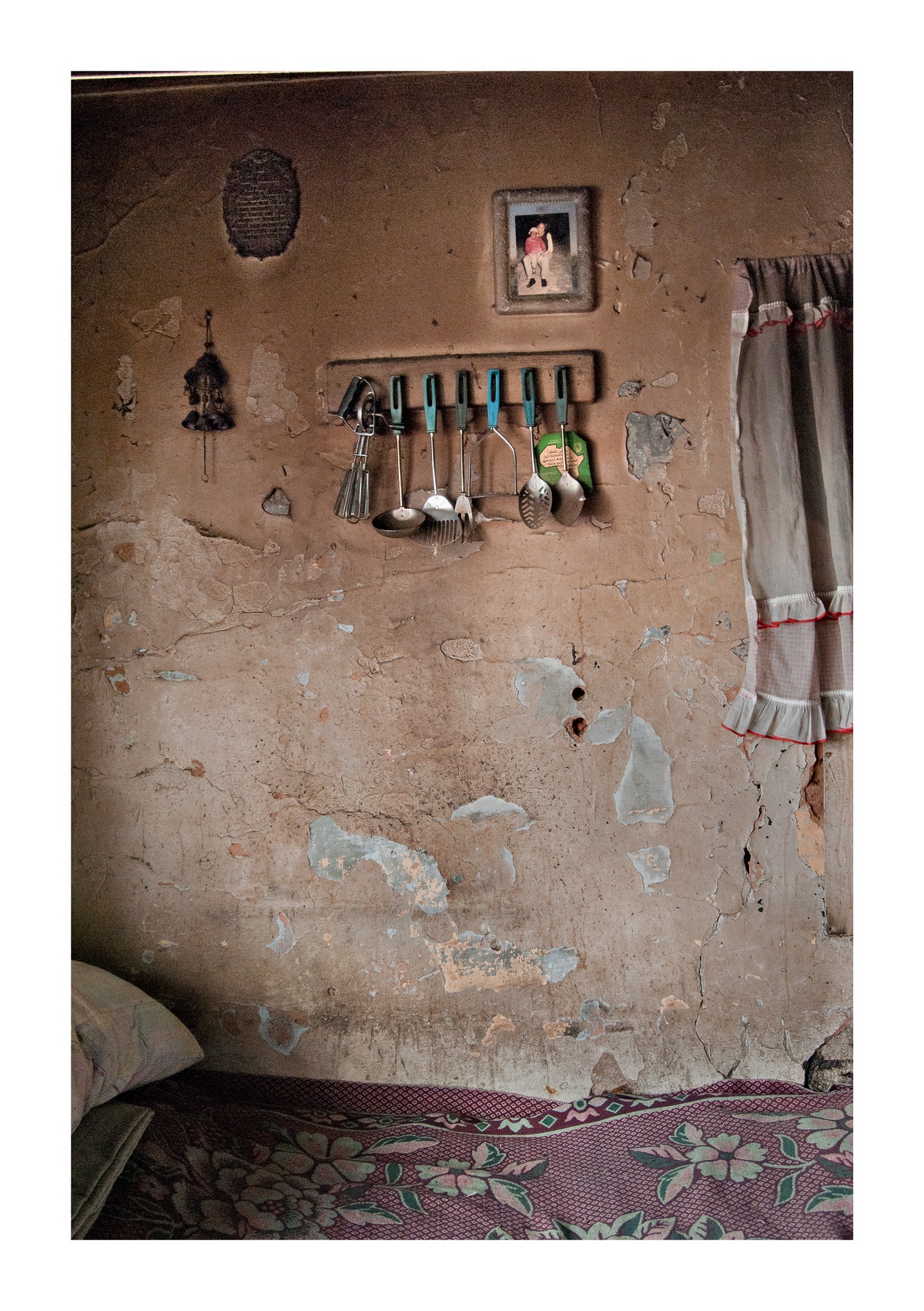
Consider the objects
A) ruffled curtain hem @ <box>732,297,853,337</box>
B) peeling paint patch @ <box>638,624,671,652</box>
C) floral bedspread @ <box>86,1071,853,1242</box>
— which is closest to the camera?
floral bedspread @ <box>86,1071,853,1242</box>

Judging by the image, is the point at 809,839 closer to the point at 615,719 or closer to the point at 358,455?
the point at 615,719

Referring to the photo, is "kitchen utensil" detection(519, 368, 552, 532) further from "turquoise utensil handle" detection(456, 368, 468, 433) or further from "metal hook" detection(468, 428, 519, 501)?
"turquoise utensil handle" detection(456, 368, 468, 433)

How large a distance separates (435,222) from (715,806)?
1836mm

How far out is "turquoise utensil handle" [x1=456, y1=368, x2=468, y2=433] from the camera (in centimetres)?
225

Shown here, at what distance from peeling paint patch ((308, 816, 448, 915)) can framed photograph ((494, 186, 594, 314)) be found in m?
1.56

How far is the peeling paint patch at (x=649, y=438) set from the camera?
229 centimetres

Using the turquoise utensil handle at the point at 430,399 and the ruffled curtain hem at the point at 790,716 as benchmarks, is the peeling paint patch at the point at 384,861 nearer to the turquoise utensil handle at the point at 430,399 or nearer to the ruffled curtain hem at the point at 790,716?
the ruffled curtain hem at the point at 790,716

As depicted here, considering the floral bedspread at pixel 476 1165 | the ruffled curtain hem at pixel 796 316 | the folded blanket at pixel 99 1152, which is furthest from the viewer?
the ruffled curtain hem at pixel 796 316

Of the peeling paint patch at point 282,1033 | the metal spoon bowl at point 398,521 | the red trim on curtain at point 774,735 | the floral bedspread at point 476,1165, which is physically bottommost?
the floral bedspread at point 476,1165

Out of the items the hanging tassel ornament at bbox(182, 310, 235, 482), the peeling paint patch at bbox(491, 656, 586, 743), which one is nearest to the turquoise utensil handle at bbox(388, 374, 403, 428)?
the hanging tassel ornament at bbox(182, 310, 235, 482)

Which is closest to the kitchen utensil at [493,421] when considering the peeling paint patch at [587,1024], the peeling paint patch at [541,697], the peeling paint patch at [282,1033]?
the peeling paint patch at [541,697]

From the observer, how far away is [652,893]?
2.28 metres

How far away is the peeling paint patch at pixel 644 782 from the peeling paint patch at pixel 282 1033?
1.10 meters

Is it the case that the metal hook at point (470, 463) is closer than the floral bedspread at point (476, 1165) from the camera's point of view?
No
